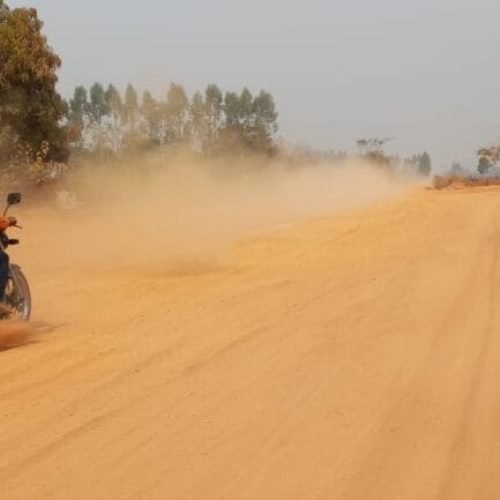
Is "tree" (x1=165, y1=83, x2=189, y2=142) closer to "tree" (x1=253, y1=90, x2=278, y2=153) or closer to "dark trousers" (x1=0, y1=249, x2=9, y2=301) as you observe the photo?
"tree" (x1=253, y1=90, x2=278, y2=153)

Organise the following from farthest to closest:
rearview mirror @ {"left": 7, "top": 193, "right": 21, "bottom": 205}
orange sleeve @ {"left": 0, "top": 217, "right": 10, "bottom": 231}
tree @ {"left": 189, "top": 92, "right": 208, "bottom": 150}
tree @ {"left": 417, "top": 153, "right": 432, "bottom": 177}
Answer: tree @ {"left": 417, "top": 153, "right": 432, "bottom": 177}, tree @ {"left": 189, "top": 92, "right": 208, "bottom": 150}, rearview mirror @ {"left": 7, "top": 193, "right": 21, "bottom": 205}, orange sleeve @ {"left": 0, "top": 217, "right": 10, "bottom": 231}

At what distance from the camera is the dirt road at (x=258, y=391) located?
13.6 feet

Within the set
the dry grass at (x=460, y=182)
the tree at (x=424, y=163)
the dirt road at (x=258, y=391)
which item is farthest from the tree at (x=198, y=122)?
the tree at (x=424, y=163)

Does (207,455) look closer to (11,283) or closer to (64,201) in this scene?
(11,283)

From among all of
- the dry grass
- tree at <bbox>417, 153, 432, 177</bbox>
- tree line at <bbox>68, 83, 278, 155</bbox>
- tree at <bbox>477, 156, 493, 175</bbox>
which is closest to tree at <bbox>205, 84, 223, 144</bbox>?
tree line at <bbox>68, 83, 278, 155</bbox>

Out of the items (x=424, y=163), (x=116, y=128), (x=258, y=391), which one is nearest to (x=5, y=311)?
(x=258, y=391)

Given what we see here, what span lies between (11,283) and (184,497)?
4.36 m

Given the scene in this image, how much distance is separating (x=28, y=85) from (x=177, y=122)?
1077 inches

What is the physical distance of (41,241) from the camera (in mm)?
17188

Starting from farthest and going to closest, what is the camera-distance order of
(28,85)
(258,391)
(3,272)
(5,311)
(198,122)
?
(198,122), (28,85), (5,311), (3,272), (258,391)

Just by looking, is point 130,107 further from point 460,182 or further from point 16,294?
point 16,294

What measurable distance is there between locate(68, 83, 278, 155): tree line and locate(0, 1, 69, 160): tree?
1.52 m

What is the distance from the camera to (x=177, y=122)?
4872 centimetres

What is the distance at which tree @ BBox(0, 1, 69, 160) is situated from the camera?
2089 centimetres
